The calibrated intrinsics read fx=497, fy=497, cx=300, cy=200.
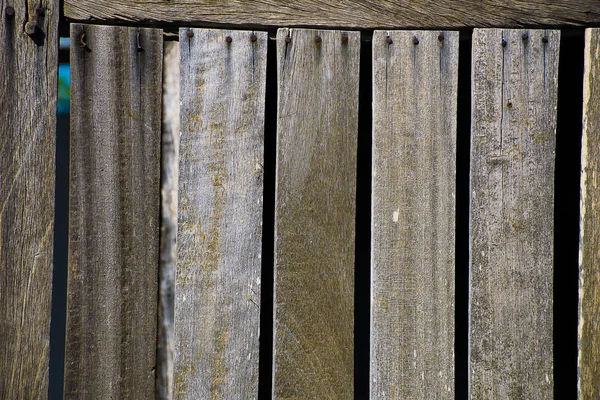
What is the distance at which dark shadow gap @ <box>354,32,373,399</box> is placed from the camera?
1.89 meters

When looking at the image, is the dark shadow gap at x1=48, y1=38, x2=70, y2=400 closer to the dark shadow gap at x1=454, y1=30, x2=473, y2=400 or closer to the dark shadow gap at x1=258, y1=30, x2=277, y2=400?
the dark shadow gap at x1=258, y1=30, x2=277, y2=400

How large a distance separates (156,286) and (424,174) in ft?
2.78

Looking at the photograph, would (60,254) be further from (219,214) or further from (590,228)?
(590,228)

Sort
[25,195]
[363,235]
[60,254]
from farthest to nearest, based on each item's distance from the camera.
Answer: [60,254], [363,235], [25,195]

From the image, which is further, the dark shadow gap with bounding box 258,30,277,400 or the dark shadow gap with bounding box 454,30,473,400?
the dark shadow gap with bounding box 454,30,473,400

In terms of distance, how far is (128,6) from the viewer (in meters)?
1.42

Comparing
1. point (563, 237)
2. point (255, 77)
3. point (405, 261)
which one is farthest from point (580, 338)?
point (255, 77)

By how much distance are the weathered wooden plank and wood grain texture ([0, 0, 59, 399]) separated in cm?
7

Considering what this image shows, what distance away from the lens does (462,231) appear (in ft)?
6.13

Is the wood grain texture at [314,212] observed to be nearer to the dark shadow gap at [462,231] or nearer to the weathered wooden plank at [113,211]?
the weathered wooden plank at [113,211]

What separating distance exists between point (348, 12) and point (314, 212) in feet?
1.96

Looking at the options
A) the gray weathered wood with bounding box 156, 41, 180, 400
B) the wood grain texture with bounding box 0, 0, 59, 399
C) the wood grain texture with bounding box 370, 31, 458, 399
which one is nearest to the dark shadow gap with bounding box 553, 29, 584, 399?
the wood grain texture with bounding box 370, 31, 458, 399

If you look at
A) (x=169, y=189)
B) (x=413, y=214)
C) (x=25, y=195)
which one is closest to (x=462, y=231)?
(x=413, y=214)

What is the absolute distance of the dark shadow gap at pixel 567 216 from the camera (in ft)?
5.76
